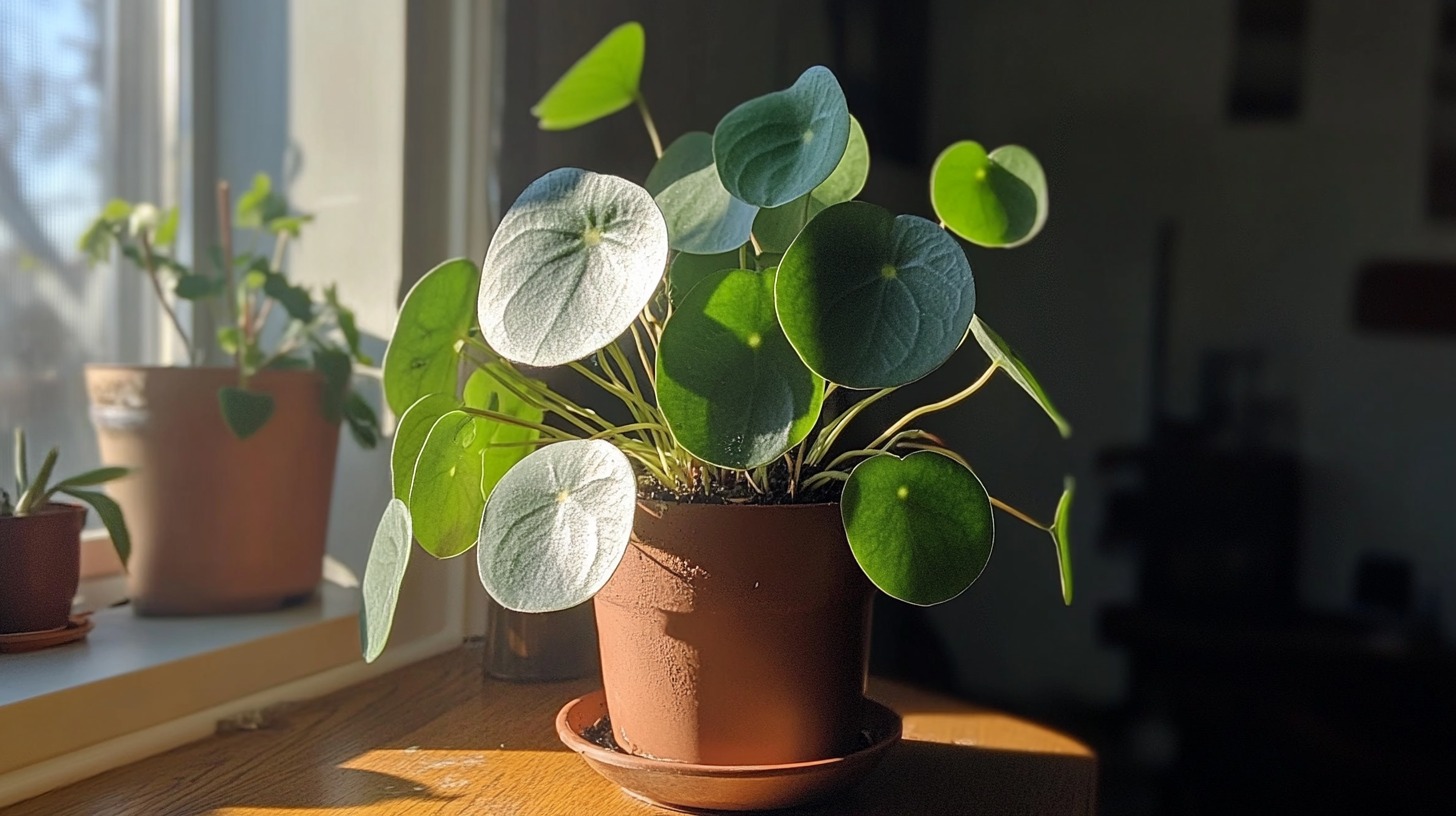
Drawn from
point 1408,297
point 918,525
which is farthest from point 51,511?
point 1408,297

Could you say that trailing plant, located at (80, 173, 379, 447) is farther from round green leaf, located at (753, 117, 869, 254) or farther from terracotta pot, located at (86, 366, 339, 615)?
round green leaf, located at (753, 117, 869, 254)

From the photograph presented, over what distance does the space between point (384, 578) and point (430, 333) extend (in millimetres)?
157

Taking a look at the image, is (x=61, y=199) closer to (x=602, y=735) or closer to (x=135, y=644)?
(x=135, y=644)

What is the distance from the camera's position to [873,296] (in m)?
0.52

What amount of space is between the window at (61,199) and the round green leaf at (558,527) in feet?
2.28

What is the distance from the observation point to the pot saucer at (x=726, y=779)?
1.93 feet

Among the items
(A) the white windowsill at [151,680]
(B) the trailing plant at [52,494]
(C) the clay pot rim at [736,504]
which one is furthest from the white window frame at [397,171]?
(C) the clay pot rim at [736,504]

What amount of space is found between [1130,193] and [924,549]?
3.18 ft

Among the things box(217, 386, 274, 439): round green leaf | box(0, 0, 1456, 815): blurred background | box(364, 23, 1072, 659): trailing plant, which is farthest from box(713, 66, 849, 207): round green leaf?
box(0, 0, 1456, 815): blurred background

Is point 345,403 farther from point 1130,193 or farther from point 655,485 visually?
point 1130,193

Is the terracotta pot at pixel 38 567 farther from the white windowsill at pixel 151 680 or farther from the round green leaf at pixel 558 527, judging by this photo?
the round green leaf at pixel 558 527

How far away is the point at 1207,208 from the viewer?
52.6 inches

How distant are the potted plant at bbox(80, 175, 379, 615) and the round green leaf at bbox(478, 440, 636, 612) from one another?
17.8 inches

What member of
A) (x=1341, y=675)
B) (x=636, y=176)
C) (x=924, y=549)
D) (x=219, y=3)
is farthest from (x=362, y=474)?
(x=1341, y=675)
